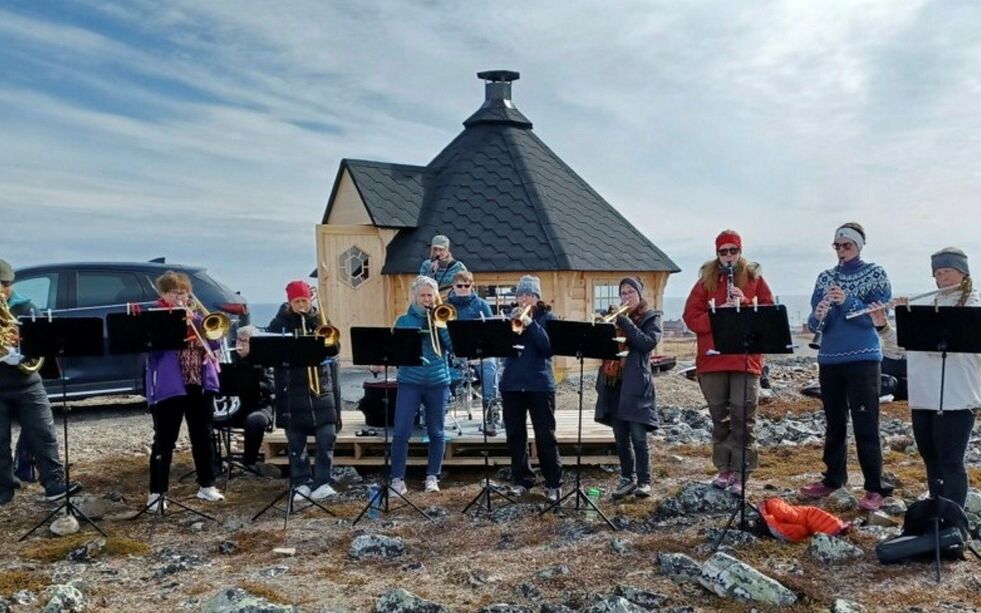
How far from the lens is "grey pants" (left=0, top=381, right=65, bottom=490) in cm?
681

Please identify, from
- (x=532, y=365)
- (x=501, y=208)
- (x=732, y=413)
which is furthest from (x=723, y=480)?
(x=501, y=208)

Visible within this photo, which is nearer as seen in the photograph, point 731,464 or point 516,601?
point 516,601

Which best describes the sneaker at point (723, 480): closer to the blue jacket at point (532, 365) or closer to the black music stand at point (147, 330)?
the blue jacket at point (532, 365)

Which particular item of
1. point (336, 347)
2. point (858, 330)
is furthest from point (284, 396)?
point (858, 330)

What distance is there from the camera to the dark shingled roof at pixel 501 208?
15.2 m

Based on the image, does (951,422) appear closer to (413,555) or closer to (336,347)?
(413,555)

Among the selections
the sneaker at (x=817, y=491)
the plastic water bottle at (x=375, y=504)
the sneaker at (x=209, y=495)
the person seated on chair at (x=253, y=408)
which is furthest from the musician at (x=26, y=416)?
the sneaker at (x=817, y=491)

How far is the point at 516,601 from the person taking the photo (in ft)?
15.2

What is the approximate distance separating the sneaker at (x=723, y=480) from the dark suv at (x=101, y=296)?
655 cm

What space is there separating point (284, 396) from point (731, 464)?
3634mm

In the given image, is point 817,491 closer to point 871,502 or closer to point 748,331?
point 871,502

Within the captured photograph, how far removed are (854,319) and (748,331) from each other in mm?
1076

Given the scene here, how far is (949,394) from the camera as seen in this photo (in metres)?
5.18

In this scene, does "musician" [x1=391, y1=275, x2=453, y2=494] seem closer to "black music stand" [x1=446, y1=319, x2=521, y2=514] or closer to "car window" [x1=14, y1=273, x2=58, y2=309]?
"black music stand" [x1=446, y1=319, x2=521, y2=514]
